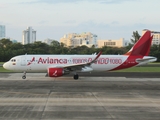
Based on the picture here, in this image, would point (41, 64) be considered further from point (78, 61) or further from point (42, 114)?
point (42, 114)

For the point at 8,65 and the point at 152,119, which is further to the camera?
the point at 8,65

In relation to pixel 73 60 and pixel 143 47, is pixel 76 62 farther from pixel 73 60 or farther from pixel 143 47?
pixel 143 47

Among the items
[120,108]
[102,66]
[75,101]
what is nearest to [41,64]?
[102,66]

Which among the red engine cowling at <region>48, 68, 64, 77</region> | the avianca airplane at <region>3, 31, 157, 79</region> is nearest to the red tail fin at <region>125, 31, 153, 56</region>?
the avianca airplane at <region>3, 31, 157, 79</region>

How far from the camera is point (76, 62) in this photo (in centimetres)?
3272

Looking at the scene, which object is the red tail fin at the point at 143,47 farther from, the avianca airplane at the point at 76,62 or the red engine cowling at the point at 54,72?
the red engine cowling at the point at 54,72

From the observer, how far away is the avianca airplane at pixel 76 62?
31.0m

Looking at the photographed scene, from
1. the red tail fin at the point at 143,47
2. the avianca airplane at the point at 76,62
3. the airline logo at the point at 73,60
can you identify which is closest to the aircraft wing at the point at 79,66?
the avianca airplane at the point at 76,62

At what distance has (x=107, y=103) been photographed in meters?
15.8

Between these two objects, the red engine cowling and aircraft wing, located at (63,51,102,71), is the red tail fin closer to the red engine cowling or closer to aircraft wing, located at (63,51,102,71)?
aircraft wing, located at (63,51,102,71)

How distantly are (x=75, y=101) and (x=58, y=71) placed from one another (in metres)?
13.3

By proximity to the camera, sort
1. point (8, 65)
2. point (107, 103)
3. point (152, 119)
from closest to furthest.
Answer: point (152, 119) → point (107, 103) → point (8, 65)

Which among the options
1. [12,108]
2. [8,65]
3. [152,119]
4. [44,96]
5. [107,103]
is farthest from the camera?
[8,65]

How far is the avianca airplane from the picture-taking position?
31.0 m
